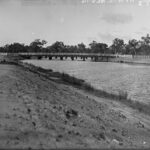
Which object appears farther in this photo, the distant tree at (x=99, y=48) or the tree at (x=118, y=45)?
the distant tree at (x=99, y=48)

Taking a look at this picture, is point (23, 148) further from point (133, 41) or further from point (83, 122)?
point (133, 41)

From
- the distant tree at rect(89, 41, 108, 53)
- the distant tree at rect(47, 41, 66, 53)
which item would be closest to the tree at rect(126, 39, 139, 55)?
the distant tree at rect(89, 41, 108, 53)

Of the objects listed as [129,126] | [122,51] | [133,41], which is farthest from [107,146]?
[122,51]

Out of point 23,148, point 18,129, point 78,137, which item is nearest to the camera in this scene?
point 23,148

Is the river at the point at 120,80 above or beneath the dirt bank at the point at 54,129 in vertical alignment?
beneath

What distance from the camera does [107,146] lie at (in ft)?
20.2

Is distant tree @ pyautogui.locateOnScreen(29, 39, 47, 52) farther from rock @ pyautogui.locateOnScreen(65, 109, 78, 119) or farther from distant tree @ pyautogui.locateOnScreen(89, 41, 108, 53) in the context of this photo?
rock @ pyautogui.locateOnScreen(65, 109, 78, 119)

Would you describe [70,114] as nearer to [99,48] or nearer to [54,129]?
[54,129]

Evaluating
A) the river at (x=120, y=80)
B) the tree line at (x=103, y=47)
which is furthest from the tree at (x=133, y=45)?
the river at (x=120, y=80)

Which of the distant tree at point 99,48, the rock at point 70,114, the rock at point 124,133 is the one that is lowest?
the rock at point 124,133

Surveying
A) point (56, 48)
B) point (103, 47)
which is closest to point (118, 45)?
→ point (103, 47)

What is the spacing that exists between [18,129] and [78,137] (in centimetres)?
154

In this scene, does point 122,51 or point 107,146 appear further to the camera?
point 122,51

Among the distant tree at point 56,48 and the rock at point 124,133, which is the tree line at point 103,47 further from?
the rock at point 124,133
